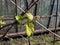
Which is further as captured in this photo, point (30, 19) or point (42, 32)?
point (42, 32)

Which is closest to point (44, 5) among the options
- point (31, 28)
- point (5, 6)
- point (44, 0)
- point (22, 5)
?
point (44, 0)

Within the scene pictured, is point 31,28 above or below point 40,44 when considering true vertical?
above

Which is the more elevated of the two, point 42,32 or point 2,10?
point 2,10

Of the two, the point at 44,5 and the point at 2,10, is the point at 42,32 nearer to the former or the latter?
the point at 44,5

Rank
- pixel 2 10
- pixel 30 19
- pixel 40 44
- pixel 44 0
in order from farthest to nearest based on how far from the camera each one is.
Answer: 1. pixel 44 0
2. pixel 2 10
3. pixel 40 44
4. pixel 30 19

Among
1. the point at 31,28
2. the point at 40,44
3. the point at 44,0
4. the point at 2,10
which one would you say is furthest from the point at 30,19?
the point at 44,0

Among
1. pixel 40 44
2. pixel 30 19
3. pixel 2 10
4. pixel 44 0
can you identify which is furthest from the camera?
pixel 44 0

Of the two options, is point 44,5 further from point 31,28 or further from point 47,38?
point 31,28

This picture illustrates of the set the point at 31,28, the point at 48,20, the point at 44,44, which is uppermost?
the point at 31,28

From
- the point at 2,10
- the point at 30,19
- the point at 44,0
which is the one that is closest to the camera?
the point at 30,19
